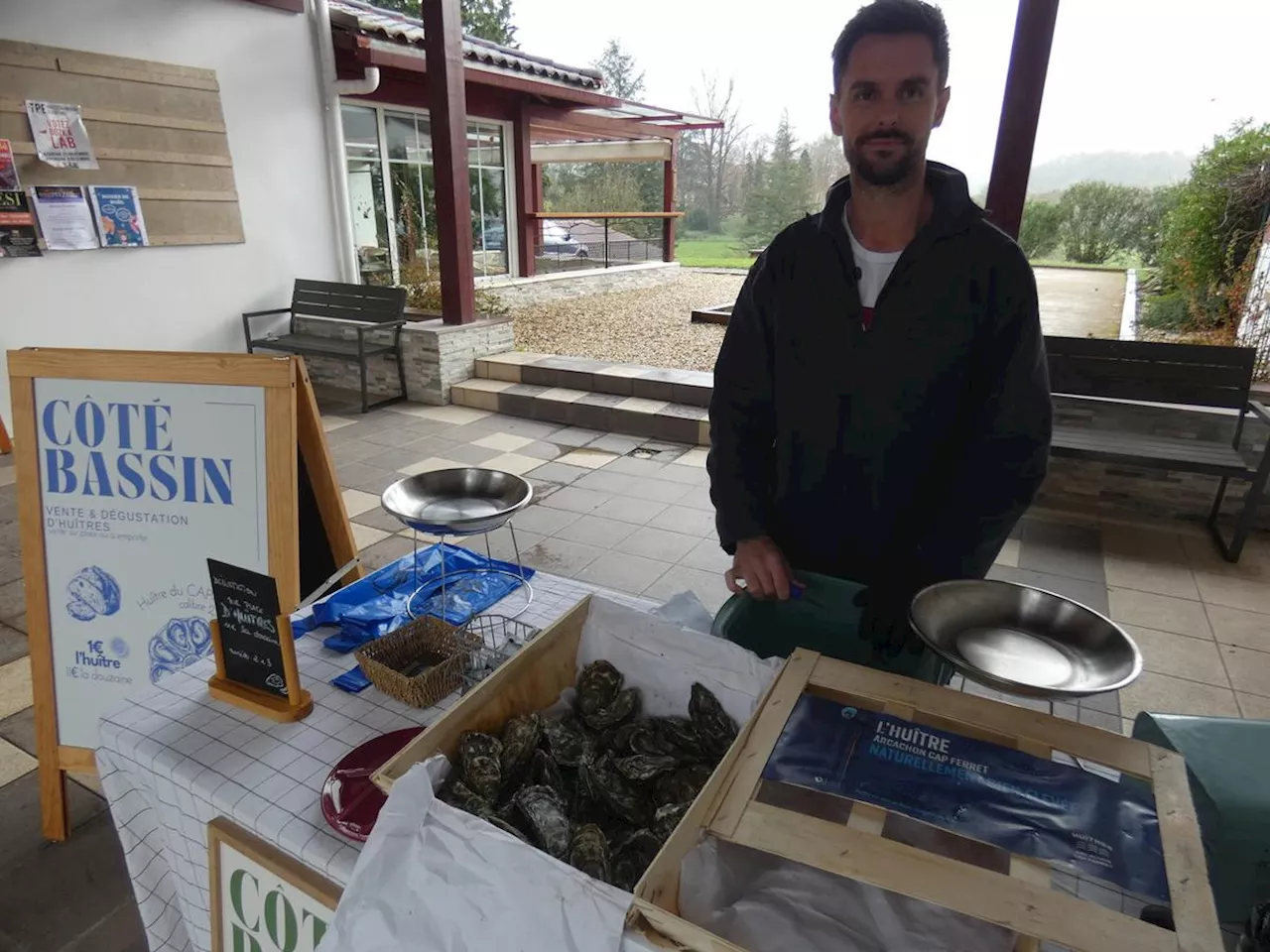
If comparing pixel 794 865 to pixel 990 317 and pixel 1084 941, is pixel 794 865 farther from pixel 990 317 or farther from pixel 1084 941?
pixel 990 317

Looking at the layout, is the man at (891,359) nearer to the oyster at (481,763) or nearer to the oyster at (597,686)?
the oyster at (597,686)

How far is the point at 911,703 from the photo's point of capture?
1003mm

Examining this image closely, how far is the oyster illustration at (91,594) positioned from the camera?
1.79m

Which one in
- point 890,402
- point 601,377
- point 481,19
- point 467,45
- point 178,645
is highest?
point 481,19

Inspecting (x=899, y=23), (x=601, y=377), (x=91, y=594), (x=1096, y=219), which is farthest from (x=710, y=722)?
(x=1096, y=219)

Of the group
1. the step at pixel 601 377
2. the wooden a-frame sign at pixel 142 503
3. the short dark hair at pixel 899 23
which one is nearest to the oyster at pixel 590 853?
the wooden a-frame sign at pixel 142 503

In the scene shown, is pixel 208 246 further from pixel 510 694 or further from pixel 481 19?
pixel 481 19

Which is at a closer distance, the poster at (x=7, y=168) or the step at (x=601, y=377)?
the poster at (x=7, y=168)

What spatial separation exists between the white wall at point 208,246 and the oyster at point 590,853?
245 inches

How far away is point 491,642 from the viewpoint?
1531 millimetres

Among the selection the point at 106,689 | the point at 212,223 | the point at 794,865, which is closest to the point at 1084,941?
the point at 794,865

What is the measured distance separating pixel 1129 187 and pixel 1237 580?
51.5 ft

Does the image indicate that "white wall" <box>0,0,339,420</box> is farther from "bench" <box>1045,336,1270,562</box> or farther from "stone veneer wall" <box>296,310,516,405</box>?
"bench" <box>1045,336,1270,562</box>

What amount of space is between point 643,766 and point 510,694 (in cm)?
24
